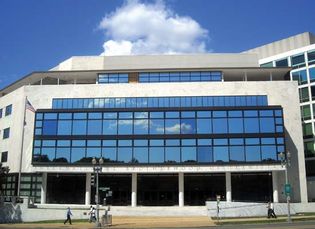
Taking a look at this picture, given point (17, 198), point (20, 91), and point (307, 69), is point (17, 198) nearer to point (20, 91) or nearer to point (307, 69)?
point (20, 91)

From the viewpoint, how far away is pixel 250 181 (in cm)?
6072

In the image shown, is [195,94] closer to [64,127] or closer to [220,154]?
[220,154]

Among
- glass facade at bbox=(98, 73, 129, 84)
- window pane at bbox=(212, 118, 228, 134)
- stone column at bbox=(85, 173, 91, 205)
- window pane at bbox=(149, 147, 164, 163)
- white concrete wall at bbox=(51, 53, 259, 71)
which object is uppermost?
white concrete wall at bbox=(51, 53, 259, 71)

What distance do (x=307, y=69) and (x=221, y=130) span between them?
24093mm

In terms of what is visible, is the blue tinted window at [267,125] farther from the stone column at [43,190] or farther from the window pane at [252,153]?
the stone column at [43,190]

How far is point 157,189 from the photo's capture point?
203ft

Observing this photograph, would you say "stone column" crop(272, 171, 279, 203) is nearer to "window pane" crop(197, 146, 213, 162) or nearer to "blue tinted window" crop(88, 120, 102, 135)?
"window pane" crop(197, 146, 213, 162)

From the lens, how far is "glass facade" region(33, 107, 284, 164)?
5856cm

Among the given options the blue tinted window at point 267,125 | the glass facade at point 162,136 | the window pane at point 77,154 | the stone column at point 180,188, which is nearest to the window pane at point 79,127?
the glass facade at point 162,136

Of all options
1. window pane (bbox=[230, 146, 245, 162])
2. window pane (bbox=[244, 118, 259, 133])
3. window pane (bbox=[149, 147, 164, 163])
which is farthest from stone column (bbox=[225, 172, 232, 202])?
window pane (bbox=[149, 147, 164, 163])

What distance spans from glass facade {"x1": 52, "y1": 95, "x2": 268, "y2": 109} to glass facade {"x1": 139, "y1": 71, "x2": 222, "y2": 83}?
4.89 meters

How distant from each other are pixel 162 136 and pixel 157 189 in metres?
7.70

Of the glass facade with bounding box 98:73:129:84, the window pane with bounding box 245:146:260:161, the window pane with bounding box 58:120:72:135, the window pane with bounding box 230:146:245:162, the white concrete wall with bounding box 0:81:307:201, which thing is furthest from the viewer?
the glass facade with bounding box 98:73:129:84

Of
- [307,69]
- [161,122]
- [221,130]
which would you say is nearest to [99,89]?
[161,122]
